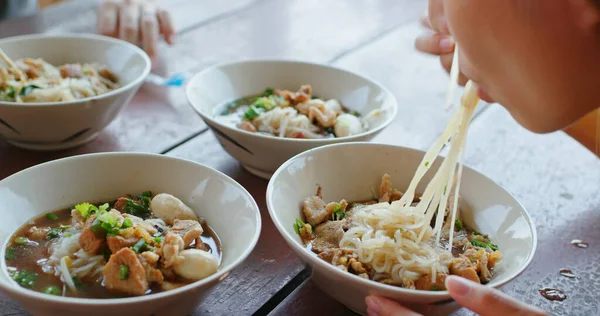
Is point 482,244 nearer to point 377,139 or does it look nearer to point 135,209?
point 377,139

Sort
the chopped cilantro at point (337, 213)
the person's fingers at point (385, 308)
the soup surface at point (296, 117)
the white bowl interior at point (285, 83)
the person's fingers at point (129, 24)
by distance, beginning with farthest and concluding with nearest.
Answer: the person's fingers at point (129, 24) < the white bowl interior at point (285, 83) < the soup surface at point (296, 117) < the chopped cilantro at point (337, 213) < the person's fingers at point (385, 308)

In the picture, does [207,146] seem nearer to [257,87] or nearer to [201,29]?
[257,87]

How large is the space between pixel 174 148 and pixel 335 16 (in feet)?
6.21

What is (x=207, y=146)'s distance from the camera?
224 cm

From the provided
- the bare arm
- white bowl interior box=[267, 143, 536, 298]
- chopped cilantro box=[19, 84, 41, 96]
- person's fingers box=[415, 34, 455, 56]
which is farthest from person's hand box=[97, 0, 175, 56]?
the bare arm

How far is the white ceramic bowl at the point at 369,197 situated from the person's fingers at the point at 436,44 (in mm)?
589

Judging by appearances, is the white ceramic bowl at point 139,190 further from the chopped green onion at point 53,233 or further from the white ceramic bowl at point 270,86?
the white ceramic bowl at point 270,86

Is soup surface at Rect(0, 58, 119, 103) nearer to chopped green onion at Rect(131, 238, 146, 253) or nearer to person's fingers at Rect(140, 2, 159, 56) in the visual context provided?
person's fingers at Rect(140, 2, 159, 56)

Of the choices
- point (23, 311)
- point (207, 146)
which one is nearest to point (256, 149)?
point (207, 146)

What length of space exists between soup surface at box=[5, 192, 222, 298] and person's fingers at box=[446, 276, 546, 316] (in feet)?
1.73

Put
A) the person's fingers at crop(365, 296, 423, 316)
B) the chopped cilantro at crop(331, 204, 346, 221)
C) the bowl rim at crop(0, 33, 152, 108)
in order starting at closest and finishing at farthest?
the person's fingers at crop(365, 296, 423, 316), the chopped cilantro at crop(331, 204, 346, 221), the bowl rim at crop(0, 33, 152, 108)

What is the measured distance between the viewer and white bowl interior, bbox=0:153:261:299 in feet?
4.96

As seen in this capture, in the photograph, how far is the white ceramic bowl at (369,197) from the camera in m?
1.35

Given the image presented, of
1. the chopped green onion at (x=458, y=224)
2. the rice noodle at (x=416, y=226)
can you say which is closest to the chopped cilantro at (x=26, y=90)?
the rice noodle at (x=416, y=226)
